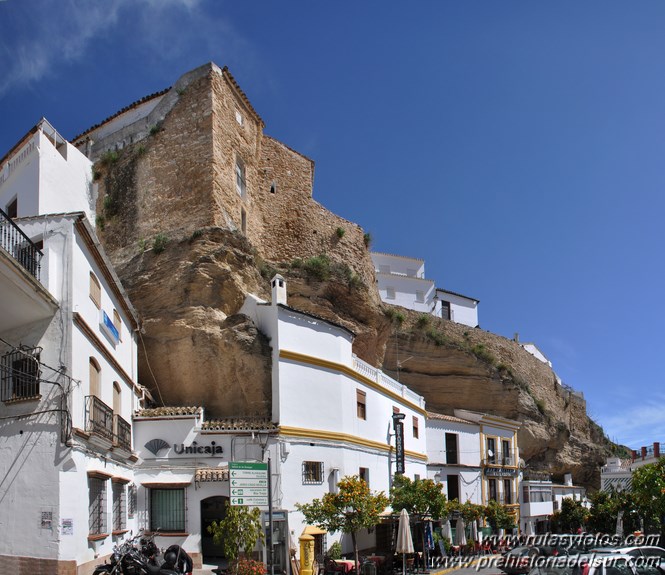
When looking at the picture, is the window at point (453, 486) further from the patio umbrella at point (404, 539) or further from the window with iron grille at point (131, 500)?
the window with iron grille at point (131, 500)

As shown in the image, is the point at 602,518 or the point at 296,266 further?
the point at 602,518

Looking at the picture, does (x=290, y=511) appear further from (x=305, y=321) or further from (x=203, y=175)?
(x=203, y=175)

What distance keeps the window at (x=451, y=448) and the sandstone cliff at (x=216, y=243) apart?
7.52 m

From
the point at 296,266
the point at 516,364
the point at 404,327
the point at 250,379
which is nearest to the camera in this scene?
the point at 250,379

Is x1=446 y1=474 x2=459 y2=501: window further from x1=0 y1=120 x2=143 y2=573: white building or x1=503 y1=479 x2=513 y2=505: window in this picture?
x1=0 y1=120 x2=143 y2=573: white building

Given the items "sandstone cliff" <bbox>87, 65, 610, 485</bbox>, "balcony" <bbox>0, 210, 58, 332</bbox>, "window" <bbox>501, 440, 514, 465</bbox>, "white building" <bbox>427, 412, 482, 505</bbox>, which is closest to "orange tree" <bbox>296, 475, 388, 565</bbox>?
"sandstone cliff" <bbox>87, 65, 610, 485</bbox>

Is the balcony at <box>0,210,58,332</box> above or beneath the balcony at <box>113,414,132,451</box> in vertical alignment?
above

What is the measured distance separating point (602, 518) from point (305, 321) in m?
23.4

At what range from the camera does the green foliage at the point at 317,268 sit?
31547 mm

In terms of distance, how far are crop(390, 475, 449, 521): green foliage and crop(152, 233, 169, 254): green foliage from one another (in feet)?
39.0

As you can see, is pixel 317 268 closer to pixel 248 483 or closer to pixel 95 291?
pixel 95 291

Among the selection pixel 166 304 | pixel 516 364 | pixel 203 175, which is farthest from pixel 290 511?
pixel 516 364

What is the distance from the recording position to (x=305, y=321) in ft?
83.8

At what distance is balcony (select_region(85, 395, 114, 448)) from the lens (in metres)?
16.2
